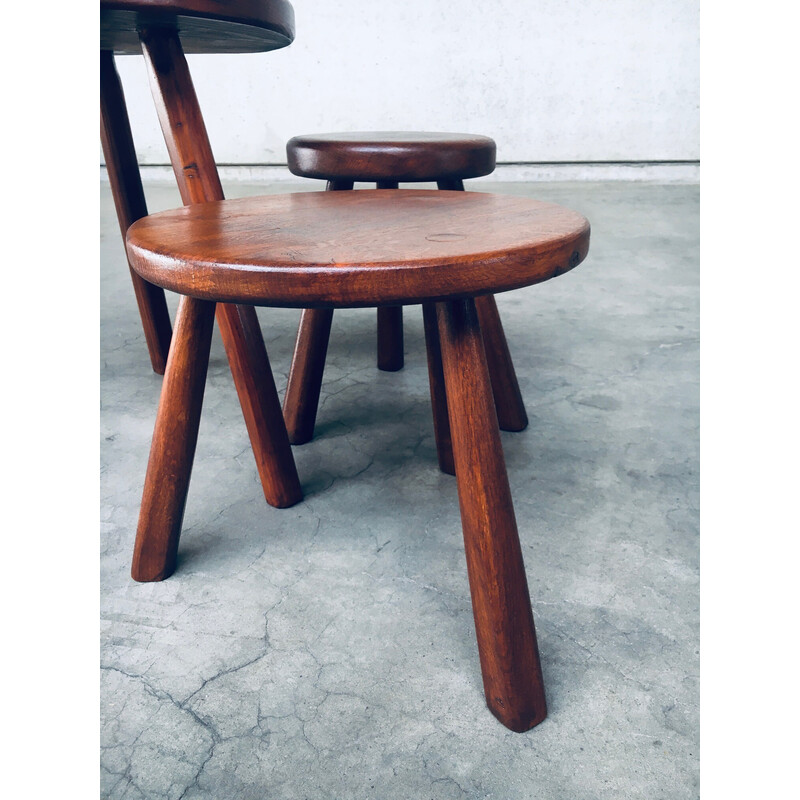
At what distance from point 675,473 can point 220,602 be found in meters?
0.85

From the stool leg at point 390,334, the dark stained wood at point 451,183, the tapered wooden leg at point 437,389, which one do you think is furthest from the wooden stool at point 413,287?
the stool leg at point 390,334

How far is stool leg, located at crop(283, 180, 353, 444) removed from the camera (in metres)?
1.47

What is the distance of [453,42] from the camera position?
4699mm

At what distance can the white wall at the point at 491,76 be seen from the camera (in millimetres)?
4582

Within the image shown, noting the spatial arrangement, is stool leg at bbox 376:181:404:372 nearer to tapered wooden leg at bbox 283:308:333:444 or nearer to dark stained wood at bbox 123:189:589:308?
tapered wooden leg at bbox 283:308:333:444

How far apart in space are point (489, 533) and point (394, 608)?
260 millimetres

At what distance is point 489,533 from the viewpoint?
2.73 ft

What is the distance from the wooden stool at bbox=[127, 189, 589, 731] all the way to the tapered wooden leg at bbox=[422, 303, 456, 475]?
0.18m

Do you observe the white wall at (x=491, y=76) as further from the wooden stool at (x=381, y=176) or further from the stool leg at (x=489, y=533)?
the stool leg at (x=489, y=533)

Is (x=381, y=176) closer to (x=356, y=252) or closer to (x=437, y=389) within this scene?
(x=437, y=389)

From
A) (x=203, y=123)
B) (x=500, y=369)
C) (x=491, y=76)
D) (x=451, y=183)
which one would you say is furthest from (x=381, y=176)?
(x=491, y=76)
